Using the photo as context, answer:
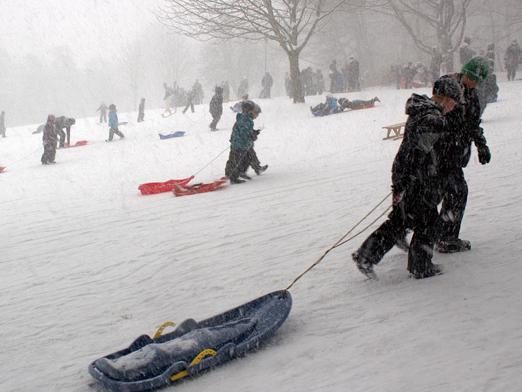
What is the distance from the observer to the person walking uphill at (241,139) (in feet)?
32.9

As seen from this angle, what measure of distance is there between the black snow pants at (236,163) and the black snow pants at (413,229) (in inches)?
231

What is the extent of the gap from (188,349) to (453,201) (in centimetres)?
277

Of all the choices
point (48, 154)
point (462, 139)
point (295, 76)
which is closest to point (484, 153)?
point (462, 139)

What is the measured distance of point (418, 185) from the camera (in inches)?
177

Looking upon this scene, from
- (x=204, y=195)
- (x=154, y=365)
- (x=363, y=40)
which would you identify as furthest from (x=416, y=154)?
(x=363, y=40)

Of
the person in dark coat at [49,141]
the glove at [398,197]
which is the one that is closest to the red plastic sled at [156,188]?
the glove at [398,197]

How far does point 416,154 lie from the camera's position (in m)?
4.46

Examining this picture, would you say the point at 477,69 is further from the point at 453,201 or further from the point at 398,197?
the point at 398,197

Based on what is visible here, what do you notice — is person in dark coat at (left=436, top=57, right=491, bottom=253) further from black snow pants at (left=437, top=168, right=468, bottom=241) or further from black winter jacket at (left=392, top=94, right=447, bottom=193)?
black winter jacket at (left=392, top=94, right=447, bottom=193)

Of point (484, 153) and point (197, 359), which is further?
point (484, 153)

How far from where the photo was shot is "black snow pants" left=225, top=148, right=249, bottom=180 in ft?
34.1

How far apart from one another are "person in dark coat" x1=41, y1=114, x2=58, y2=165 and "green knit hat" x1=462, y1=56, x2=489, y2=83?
14.7m

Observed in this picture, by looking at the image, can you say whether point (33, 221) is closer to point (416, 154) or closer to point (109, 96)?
point (416, 154)

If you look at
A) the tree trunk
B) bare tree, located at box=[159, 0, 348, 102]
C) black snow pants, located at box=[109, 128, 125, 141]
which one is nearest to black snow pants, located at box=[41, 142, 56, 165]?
black snow pants, located at box=[109, 128, 125, 141]
